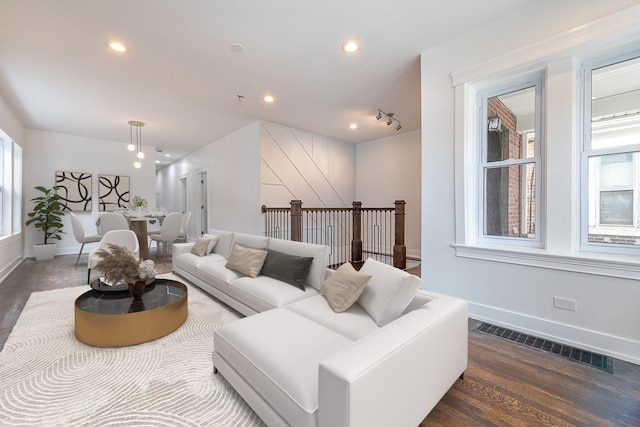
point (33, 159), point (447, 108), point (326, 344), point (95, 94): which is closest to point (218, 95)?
point (95, 94)

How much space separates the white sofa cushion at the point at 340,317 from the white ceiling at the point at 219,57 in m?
2.50

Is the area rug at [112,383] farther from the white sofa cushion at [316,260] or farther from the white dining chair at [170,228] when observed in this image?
the white dining chair at [170,228]

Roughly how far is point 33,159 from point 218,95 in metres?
5.09

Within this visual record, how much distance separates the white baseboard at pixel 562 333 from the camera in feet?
6.59

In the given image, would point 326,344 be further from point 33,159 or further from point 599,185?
point 33,159

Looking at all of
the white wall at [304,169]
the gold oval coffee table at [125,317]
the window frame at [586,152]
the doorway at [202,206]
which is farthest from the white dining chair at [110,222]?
the window frame at [586,152]

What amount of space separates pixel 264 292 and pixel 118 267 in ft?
4.32

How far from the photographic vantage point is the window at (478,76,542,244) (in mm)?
2506

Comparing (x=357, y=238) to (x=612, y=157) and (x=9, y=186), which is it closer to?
(x=612, y=157)

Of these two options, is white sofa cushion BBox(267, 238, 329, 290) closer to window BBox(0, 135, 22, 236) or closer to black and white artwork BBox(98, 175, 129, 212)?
window BBox(0, 135, 22, 236)

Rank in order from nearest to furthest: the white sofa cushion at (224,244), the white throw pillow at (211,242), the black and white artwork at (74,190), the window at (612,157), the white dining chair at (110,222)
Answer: the window at (612,157)
the white sofa cushion at (224,244)
the white throw pillow at (211,242)
the white dining chair at (110,222)
the black and white artwork at (74,190)

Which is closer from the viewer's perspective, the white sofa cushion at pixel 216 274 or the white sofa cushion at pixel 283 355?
the white sofa cushion at pixel 283 355

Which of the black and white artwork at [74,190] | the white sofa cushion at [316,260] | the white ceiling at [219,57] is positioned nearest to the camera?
the white ceiling at [219,57]

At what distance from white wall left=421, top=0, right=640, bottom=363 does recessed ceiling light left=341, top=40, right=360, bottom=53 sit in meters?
0.78
